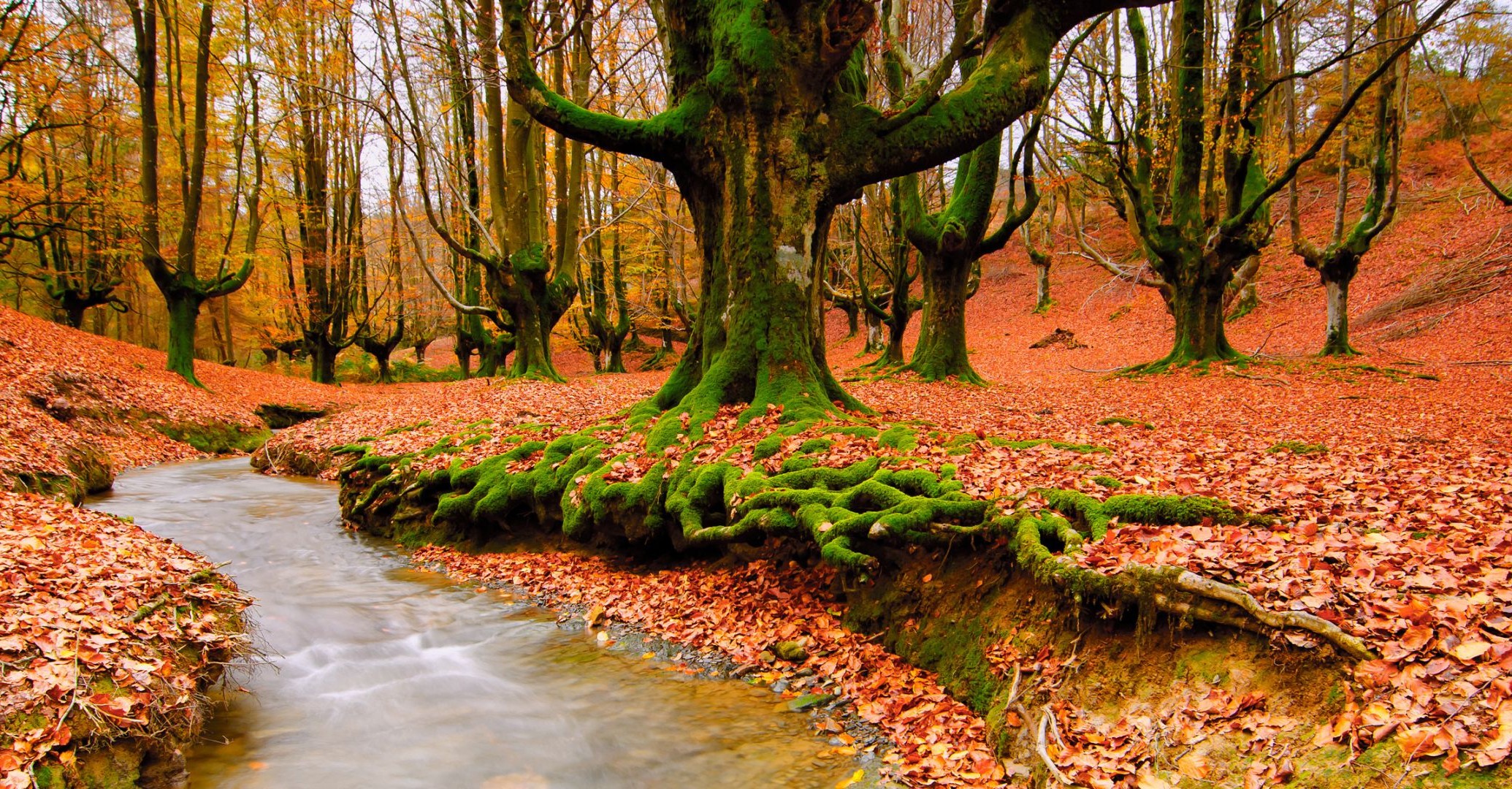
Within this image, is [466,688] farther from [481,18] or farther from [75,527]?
[481,18]

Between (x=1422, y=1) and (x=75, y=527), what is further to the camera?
(x=1422, y=1)

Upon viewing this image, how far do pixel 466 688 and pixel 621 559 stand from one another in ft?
7.14

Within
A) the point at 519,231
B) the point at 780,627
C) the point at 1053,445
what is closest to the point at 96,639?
the point at 780,627

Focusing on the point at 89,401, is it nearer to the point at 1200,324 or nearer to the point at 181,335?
the point at 181,335

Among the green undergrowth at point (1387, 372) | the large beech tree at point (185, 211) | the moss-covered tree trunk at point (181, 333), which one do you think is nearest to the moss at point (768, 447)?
the green undergrowth at point (1387, 372)

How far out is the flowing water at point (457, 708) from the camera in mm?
3863

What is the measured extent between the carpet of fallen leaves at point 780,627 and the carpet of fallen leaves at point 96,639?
2.54 metres

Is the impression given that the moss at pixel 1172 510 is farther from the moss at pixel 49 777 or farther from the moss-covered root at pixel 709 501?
the moss at pixel 49 777

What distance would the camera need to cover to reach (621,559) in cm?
698

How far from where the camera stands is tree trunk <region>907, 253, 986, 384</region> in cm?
1474

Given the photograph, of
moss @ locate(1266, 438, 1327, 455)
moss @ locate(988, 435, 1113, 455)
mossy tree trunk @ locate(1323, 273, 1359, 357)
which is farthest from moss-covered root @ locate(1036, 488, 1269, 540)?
mossy tree trunk @ locate(1323, 273, 1359, 357)

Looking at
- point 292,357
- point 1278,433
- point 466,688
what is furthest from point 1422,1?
point 292,357

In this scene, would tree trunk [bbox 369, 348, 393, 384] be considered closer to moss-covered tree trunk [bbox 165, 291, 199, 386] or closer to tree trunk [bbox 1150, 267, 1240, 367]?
moss-covered tree trunk [bbox 165, 291, 199, 386]

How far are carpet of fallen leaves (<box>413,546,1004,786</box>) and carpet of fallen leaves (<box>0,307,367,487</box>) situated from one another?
5646 millimetres
